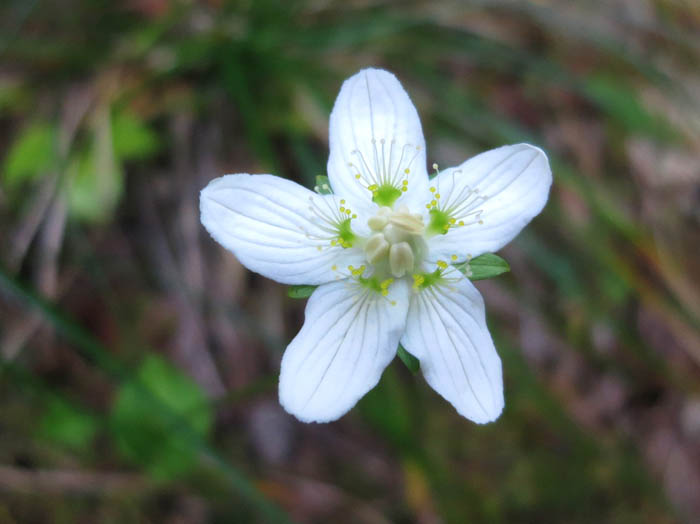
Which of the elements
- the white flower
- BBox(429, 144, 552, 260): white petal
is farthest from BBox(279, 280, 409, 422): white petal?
BBox(429, 144, 552, 260): white petal

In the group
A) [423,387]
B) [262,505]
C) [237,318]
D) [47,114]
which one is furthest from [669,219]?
[47,114]

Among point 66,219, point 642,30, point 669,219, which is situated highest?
point 642,30

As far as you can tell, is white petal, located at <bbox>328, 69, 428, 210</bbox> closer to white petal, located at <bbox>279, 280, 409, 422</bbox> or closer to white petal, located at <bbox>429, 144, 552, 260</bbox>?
white petal, located at <bbox>429, 144, 552, 260</bbox>

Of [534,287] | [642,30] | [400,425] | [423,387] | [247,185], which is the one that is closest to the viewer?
[247,185]

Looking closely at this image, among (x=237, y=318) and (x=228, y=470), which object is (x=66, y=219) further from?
(x=228, y=470)

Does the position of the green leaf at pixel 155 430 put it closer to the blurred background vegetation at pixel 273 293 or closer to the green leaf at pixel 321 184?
the blurred background vegetation at pixel 273 293

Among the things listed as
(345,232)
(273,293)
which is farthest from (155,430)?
(345,232)

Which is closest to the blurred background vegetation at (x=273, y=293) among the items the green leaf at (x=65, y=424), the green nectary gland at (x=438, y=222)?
the green leaf at (x=65, y=424)

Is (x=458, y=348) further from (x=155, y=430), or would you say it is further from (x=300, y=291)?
(x=155, y=430)
